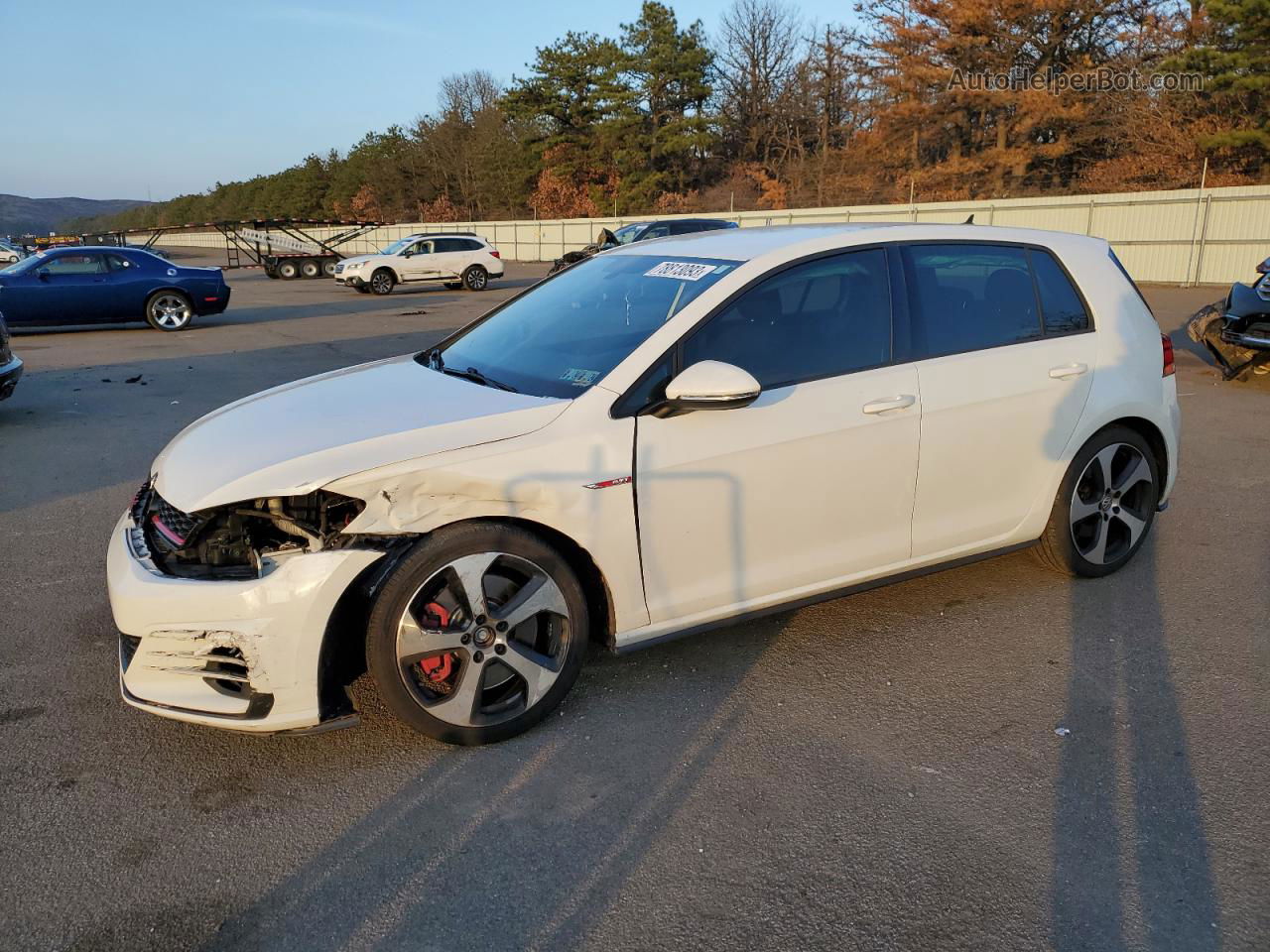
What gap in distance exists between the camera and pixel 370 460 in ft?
10.0

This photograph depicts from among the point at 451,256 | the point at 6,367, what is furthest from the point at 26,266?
the point at 451,256

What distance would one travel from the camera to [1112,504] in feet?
15.1

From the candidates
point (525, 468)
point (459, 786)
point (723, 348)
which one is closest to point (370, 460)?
point (525, 468)

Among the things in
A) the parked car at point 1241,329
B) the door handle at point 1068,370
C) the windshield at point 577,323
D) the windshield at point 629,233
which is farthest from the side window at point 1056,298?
the windshield at point 629,233

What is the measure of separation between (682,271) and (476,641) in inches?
67.6

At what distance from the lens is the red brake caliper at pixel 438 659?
3.12 m

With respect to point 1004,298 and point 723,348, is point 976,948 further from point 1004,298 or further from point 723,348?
point 1004,298

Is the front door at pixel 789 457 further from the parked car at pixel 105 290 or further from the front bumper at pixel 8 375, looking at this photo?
the parked car at pixel 105 290

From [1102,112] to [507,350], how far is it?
1456 inches

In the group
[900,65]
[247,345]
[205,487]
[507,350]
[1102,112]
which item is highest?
[900,65]

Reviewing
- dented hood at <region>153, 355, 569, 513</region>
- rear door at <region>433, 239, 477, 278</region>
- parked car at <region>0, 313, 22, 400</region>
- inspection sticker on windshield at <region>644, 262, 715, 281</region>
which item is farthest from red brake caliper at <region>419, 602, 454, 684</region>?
rear door at <region>433, 239, 477, 278</region>

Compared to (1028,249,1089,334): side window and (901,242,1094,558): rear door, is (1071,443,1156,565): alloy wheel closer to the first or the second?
(901,242,1094,558): rear door

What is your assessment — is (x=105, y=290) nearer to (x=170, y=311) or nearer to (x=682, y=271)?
(x=170, y=311)

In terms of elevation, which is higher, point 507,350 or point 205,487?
point 507,350
